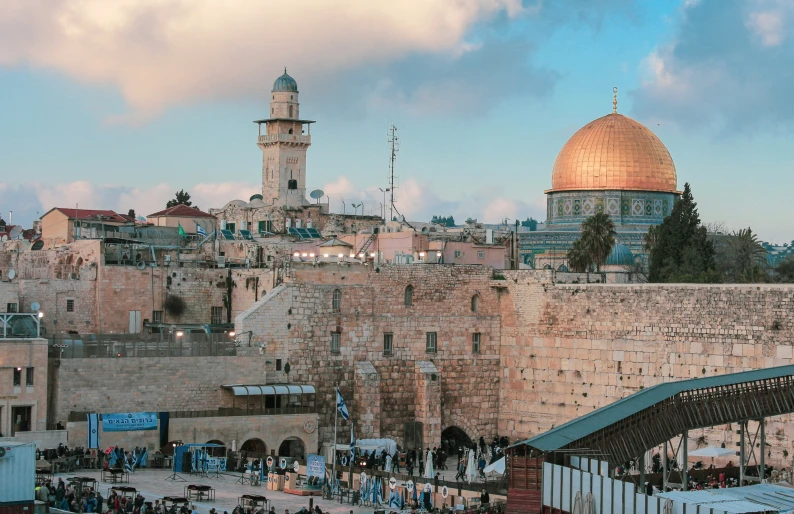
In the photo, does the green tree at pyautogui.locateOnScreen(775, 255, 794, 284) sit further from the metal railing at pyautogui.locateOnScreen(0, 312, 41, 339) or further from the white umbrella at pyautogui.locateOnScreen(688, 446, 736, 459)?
the metal railing at pyautogui.locateOnScreen(0, 312, 41, 339)

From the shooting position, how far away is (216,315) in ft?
156

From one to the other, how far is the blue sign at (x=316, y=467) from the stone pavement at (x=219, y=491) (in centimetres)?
71

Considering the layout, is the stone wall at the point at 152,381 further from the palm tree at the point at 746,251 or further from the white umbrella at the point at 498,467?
the palm tree at the point at 746,251

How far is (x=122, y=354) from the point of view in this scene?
38688mm

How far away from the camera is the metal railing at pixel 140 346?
Answer: 38.1 m

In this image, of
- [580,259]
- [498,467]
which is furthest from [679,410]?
[580,259]

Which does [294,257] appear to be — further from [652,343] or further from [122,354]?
[652,343]

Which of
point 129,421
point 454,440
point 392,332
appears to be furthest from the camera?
point 454,440

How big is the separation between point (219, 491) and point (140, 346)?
7.23m

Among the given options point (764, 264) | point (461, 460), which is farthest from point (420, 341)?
point (764, 264)

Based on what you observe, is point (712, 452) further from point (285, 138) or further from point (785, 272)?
point (285, 138)

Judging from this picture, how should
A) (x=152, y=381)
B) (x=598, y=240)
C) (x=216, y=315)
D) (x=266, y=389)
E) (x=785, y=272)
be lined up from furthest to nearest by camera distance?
(x=785, y=272), (x=598, y=240), (x=216, y=315), (x=266, y=389), (x=152, y=381)

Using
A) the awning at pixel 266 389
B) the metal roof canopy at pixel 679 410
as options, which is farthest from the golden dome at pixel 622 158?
the metal roof canopy at pixel 679 410

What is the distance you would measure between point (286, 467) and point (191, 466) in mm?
2469
